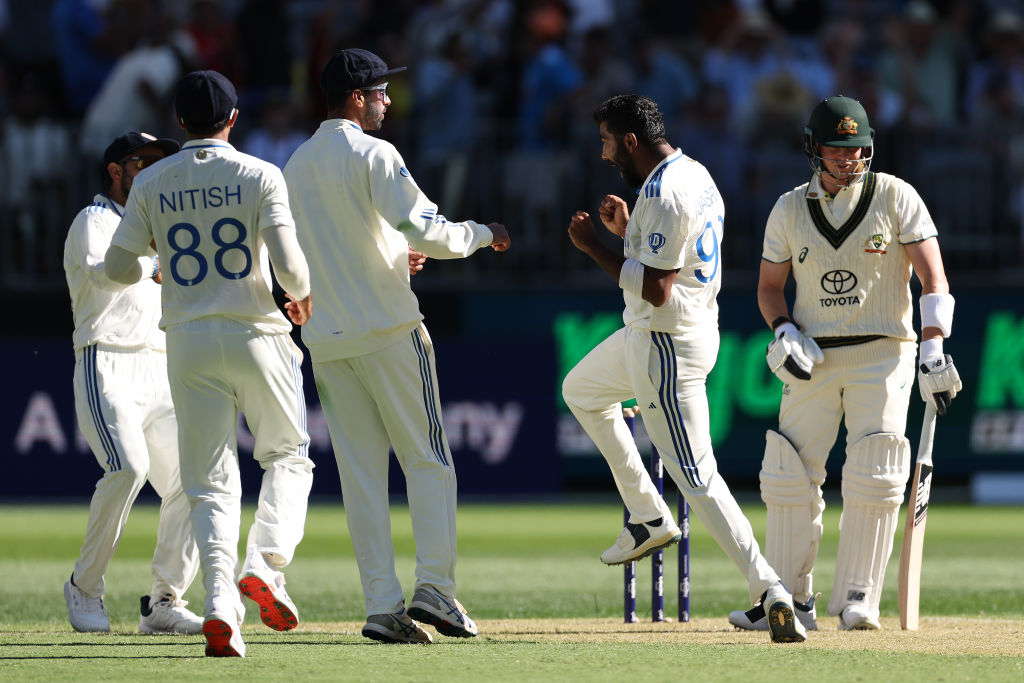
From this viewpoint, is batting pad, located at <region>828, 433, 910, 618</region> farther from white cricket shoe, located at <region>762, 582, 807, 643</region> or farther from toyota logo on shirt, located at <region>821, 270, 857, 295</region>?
white cricket shoe, located at <region>762, 582, 807, 643</region>

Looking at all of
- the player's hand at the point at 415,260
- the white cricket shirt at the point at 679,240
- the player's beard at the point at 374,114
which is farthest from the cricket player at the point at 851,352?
the player's beard at the point at 374,114

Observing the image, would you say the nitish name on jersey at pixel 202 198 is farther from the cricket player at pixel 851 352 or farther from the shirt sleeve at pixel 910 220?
the shirt sleeve at pixel 910 220

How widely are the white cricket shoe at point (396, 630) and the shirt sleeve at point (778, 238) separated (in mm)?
2470

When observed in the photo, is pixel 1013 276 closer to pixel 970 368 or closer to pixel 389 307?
pixel 970 368

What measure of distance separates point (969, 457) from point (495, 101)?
19.6ft

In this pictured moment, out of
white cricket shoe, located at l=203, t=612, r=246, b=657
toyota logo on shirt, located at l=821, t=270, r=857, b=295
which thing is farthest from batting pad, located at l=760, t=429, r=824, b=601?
white cricket shoe, located at l=203, t=612, r=246, b=657

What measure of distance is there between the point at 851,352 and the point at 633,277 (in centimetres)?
130

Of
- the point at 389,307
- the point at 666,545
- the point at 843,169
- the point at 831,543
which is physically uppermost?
the point at 843,169

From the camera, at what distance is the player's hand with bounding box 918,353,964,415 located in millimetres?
6914

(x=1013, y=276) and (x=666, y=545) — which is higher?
(x=1013, y=276)

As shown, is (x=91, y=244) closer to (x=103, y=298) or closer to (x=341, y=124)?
(x=103, y=298)

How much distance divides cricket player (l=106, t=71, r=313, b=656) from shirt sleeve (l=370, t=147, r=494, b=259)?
0.44 m

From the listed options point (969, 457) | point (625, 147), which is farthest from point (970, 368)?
point (625, 147)

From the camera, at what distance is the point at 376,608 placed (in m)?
6.43
